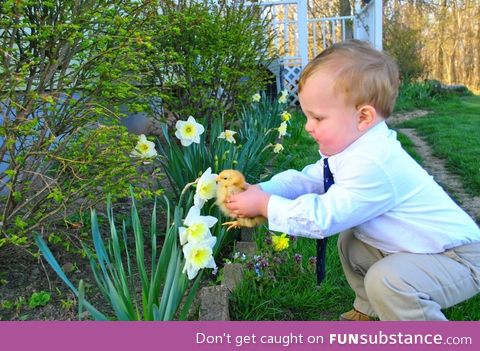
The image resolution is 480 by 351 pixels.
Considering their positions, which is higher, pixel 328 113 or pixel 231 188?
pixel 328 113

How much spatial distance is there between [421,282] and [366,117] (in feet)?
1.87

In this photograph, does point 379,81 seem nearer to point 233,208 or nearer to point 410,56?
point 233,208

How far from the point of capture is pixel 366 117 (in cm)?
179

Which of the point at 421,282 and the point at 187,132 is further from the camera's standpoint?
the point at 187,132

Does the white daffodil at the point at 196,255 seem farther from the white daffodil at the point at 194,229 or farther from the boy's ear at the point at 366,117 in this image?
the boy's ear at the point at 366,117

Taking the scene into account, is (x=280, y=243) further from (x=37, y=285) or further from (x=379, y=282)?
(x=37, y=285)

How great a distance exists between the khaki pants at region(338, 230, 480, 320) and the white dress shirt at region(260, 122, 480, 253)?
5 cm

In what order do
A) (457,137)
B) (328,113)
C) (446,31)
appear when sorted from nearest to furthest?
(328,113) → (457,137) → (446,31)

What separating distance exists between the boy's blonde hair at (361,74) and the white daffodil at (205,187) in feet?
1.44

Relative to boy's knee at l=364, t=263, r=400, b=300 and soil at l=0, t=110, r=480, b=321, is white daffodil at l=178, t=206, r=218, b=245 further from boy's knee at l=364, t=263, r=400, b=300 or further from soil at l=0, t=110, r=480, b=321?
soil at l=0, t=110, r=480, b=321

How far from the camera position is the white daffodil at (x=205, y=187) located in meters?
1.77

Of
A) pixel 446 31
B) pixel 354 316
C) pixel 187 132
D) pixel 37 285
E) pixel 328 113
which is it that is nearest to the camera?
pixel 328 113

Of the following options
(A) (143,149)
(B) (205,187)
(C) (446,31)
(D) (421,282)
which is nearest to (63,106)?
(A) (143,149)

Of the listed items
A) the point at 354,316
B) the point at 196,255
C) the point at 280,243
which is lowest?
the point at 354,316
